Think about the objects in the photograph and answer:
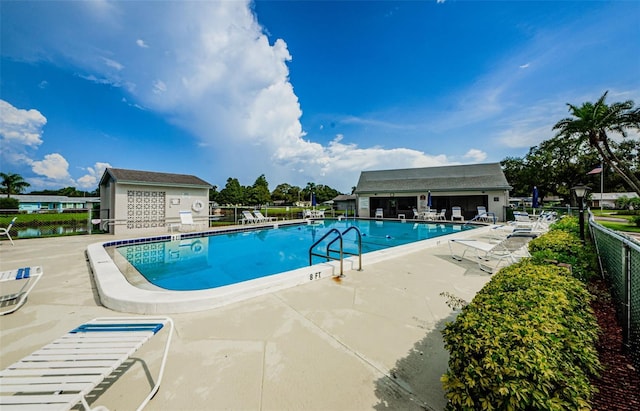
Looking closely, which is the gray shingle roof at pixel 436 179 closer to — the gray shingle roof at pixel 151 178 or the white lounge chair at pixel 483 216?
the white lounge chair at pixel 483 216

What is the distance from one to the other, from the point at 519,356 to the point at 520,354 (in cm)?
2

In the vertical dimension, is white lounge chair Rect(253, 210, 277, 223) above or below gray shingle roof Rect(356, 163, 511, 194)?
below

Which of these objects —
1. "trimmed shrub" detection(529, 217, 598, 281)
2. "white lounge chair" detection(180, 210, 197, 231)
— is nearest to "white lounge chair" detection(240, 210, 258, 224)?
"white lounge chair" detection(180, 210, 197, 231)

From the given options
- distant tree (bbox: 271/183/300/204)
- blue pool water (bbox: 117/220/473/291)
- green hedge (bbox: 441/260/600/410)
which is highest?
distant tree (bbox: 271/183/300/204)

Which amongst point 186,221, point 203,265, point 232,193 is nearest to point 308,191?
point 232,193

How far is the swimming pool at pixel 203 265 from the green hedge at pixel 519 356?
314 centimetres

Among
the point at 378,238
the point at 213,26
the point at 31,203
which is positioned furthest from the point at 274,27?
the point at 31,203

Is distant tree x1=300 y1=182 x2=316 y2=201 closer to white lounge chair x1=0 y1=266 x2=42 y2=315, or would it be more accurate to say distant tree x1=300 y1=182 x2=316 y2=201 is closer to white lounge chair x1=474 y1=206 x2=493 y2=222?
white lounge chair x1=474 y1=206 x2=493 y2=222

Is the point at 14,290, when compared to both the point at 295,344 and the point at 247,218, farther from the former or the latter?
the point at 247,218

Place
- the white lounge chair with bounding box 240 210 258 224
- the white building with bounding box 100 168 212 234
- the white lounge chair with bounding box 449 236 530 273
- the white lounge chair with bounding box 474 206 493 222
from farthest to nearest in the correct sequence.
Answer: the white lounge chair with bounding box 474 206 493 222, the white lounge chair with bounding box 240 210 258 224, the white building with bounding box 100 168 212 234, the white lounge chair with bounding box 449 236 530 273

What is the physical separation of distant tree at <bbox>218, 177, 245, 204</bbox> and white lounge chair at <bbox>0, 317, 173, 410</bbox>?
4196cm

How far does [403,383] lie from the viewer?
193 centimetres

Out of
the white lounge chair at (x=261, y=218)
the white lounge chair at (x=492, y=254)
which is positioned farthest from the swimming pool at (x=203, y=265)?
the white lounge chair at (x=261, y=218)

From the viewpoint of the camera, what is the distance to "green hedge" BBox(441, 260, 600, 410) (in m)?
A: 1.11
